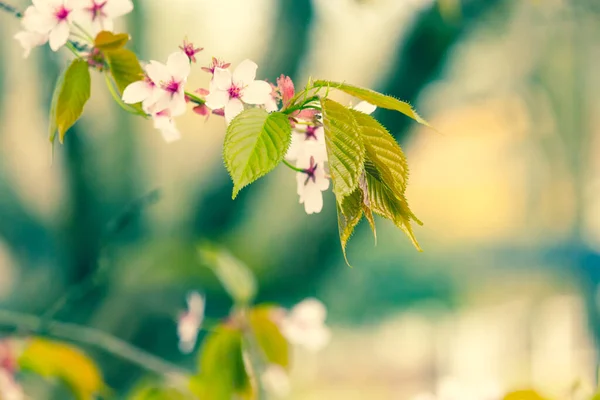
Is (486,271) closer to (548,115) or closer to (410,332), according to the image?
(410,332)

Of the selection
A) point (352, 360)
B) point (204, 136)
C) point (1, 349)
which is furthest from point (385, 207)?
point (352, 360)

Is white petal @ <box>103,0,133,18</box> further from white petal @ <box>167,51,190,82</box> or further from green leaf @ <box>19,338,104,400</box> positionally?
green leaf @ <box>19,338,104,400</box>

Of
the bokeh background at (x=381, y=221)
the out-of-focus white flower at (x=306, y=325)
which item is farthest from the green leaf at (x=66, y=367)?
the out-of-focus white flower at (x=306, y=325)

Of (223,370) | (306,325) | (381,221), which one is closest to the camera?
(223,370)

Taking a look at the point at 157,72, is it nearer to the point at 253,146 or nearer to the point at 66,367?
the point at 253,146

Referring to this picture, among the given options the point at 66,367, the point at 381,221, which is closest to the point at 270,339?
the point at 66,367

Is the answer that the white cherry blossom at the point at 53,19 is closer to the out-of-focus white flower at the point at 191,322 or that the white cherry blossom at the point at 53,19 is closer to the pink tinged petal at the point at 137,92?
the pink tinged petal at the point at 137,92

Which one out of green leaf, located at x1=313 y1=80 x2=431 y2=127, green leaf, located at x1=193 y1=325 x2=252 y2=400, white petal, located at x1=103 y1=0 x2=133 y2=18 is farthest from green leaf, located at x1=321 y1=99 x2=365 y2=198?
green leaf, located at x1=193 y1=325 x2=252 y2=400
